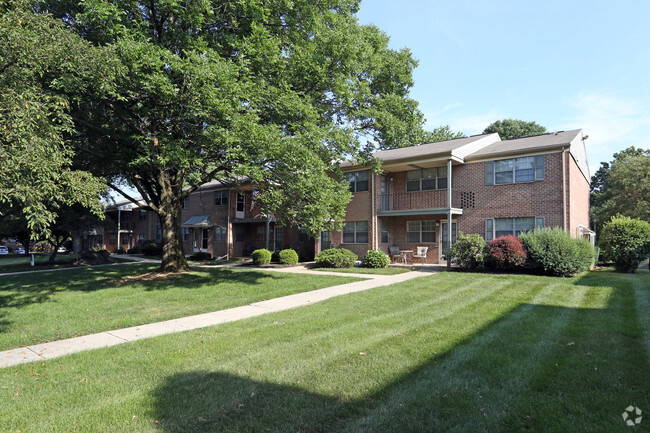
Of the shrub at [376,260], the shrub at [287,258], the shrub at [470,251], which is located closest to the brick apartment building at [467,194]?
the shrub at [376,260]

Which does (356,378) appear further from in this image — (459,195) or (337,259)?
(459,195)

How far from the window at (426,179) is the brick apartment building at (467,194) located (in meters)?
0.05

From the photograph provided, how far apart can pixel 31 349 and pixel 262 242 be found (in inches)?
869

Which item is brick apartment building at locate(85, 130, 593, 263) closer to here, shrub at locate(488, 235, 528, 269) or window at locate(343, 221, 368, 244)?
window at locate(343, 221, 368, 244)

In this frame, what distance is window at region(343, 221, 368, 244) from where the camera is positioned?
21031mm

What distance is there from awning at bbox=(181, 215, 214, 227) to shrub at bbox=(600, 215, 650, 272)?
24002mm

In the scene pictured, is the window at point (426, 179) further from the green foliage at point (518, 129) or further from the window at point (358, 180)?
the green foliage at point (518, 129)

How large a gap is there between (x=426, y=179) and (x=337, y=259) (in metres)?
6.48

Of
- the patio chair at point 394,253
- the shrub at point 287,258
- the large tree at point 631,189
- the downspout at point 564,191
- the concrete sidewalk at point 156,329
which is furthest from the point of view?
the large tree at point 631,189

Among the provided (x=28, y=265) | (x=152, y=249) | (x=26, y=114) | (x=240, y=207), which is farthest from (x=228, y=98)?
(x=152, y=249)

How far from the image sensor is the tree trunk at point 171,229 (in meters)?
14.9

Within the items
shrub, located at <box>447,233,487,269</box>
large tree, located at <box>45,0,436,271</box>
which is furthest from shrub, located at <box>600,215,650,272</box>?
large tree, located at <box>45,0,436,271</box>

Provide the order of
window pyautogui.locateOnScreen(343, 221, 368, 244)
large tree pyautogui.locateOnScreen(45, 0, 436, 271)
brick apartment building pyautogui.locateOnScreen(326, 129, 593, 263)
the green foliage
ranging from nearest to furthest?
large tree pyautogui.locateOnScreen(45, 0, 436, 271)
brick apartment building pyautogui.locateOnScreen(326, 129, 593, 263)
window pyautogui.locateOnScreen(343, 221, 368, 244)
the green foliage

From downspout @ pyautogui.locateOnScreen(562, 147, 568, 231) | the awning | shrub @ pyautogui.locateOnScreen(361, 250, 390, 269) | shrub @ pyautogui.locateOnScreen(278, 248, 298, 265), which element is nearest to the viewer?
downspout @ pyautogui.locateOnScreen(562, 147, 568, 231)
